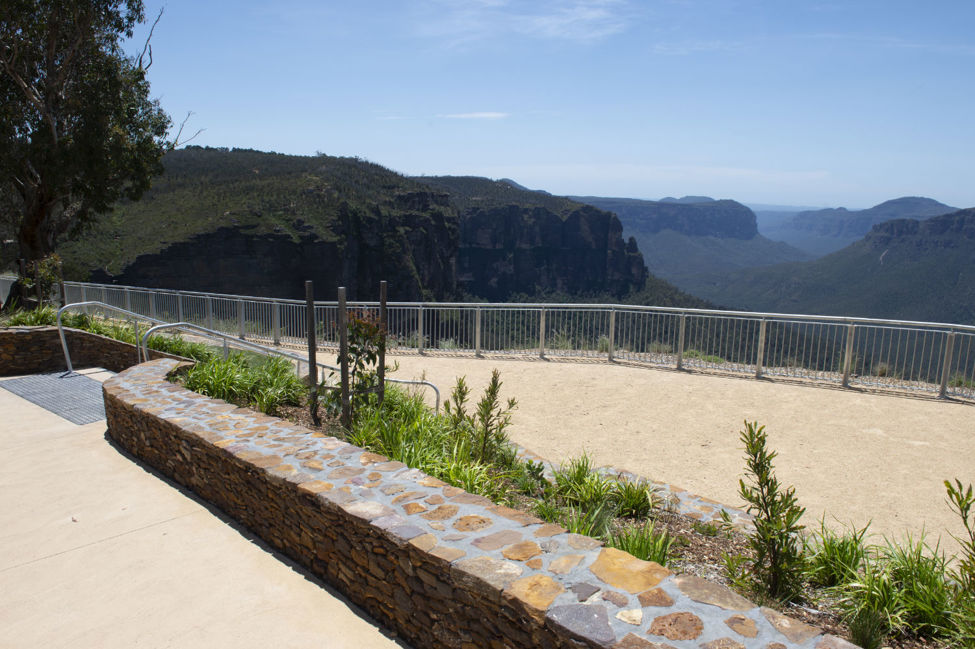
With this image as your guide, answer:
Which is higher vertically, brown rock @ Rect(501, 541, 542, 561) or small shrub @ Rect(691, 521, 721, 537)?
brown rock @ Rect(501, 541, 542, 561)

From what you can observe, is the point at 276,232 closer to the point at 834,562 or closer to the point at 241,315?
the point at 241,315

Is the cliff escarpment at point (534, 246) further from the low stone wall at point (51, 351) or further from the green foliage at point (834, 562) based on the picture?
the green foliage at point (834, 562)

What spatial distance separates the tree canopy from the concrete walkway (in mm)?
14142

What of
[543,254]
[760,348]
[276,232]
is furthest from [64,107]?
[543,254]

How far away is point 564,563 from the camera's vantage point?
3.14 m

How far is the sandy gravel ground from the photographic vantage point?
636 cm

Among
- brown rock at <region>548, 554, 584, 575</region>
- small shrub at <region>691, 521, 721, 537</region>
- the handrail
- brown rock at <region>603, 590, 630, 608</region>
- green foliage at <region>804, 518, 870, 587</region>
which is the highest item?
the handrail

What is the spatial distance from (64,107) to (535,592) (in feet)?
65.0

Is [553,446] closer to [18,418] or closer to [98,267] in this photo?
[18,418]

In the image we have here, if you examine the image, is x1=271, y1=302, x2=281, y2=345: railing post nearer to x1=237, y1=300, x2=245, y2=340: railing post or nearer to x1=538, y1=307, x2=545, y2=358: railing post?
x1=237, y1=300, x2=245, y2=340: railing post

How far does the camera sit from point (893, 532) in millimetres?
5566

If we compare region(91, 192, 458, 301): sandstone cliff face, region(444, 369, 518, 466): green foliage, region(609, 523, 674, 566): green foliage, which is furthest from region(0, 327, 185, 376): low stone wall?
region(91, 192, 458, 301): sandstone cliff face

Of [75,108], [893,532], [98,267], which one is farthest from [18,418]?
[98,267]

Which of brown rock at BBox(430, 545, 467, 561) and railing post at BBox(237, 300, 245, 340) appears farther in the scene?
railing post at BBox(237, 300, 245, 340)
